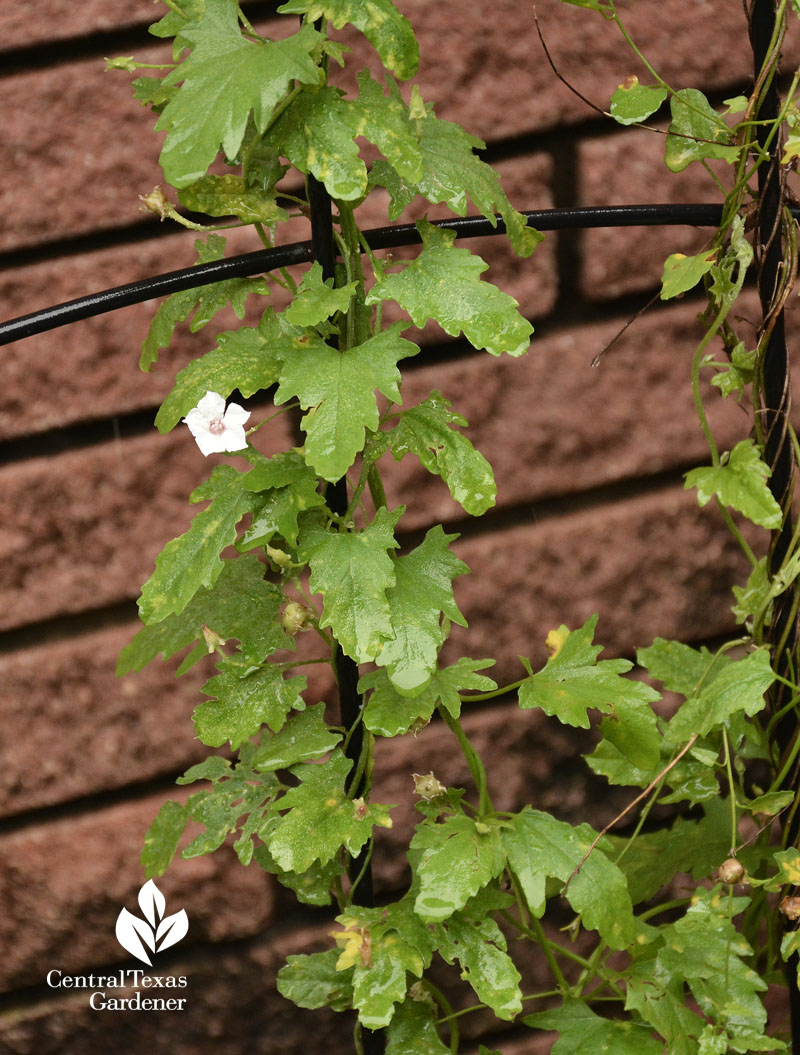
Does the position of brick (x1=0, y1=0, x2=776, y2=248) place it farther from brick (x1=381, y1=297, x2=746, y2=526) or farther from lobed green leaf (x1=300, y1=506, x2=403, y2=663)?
lobed green leaf (x1=300, y1=506, x2=403, y2=663)

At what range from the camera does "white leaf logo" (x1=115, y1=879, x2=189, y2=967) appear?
1115 millimetres

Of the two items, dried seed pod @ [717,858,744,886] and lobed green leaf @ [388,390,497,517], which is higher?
lobed green leaf @ [388,390,497,517]

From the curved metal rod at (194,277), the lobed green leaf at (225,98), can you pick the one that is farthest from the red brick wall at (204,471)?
the lobed green leaf at (225,98)

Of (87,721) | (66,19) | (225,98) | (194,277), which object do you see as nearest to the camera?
(225,98)

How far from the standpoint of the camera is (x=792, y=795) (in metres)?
0.73

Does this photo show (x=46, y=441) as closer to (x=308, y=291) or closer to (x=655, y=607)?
(x=308, y=291)

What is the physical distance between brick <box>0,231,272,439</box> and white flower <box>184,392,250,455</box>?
1.37 feet

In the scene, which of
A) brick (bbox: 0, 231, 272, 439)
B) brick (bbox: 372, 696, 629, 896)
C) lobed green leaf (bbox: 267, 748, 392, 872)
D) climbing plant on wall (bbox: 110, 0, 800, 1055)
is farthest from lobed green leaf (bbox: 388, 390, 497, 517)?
brick (bbox: 372, 696, 629, 896)

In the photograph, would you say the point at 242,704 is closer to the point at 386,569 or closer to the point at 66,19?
the point at 386,569

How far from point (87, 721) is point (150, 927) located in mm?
267

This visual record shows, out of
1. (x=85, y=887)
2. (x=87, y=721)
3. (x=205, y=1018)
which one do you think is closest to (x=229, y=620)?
(x=87, y=721)

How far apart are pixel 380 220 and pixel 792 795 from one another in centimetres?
68

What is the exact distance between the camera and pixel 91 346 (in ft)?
3.34

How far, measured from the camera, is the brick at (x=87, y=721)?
107cm
